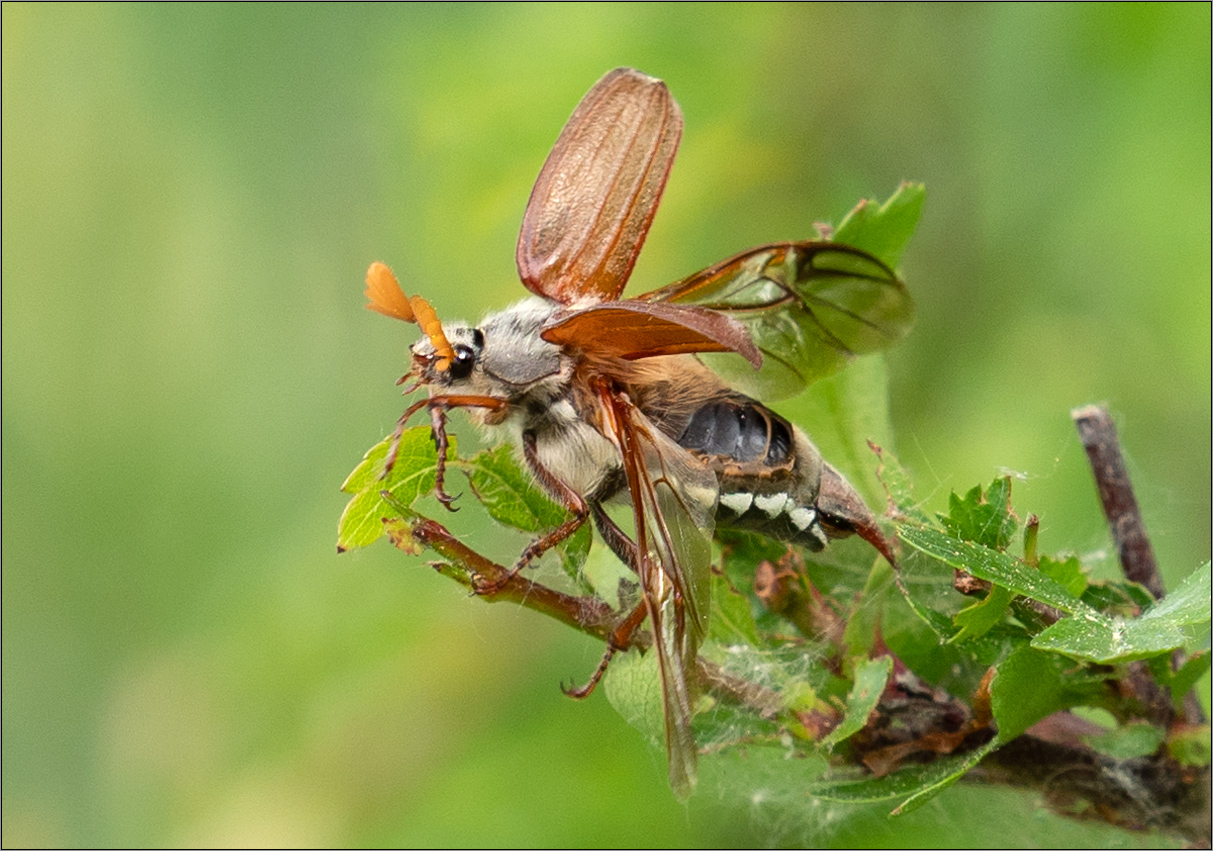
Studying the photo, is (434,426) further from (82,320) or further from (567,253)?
(82,320)

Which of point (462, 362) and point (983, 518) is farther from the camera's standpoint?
point (462, 362)

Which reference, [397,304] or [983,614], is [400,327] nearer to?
[397,304]

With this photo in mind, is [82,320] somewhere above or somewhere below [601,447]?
above

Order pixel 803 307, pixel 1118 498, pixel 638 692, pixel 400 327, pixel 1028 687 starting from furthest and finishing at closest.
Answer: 1. pixel 400 327
2. pixel 803 307
3. pixel 1118 498
4. pixel 638 692
5. pixel 1028 687

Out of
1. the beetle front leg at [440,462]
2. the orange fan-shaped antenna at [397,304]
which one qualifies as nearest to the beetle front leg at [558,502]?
the beetle front leg at [440,462]

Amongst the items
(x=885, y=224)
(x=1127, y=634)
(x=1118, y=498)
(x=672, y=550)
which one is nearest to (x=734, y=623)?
(x=672, y=550)

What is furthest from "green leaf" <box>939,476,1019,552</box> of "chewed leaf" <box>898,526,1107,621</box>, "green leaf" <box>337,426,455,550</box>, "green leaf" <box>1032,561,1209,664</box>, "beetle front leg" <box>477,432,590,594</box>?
"green leaf" <box>337,426,455,550</box>

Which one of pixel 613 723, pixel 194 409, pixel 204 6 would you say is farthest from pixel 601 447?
pixel 204 6

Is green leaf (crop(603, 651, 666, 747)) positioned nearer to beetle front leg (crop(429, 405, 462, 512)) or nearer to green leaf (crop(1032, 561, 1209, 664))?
beetle front leg (crop(429, 405, 462, 512))
